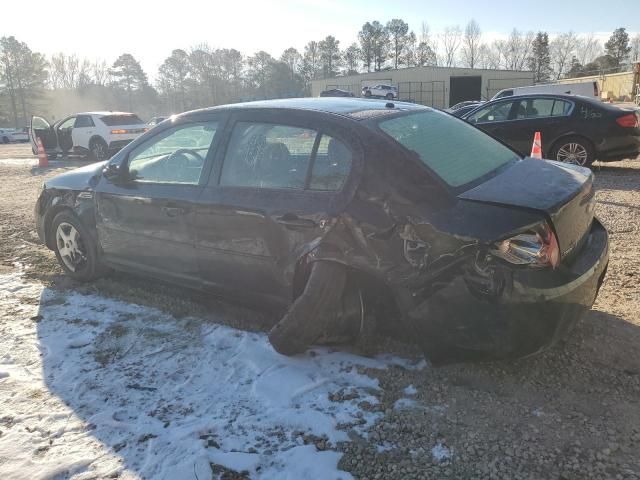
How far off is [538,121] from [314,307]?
7913mm

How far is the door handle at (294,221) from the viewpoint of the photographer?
9.83 ft

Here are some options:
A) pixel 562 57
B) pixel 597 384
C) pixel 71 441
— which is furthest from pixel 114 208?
pixel 562 57

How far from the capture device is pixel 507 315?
2.50m

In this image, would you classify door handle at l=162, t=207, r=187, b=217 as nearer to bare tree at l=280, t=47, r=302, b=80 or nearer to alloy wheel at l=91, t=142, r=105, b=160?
alloy wheel at l=91, t=142, r=105, b=160

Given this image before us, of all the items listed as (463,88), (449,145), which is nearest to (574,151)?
(449,145)

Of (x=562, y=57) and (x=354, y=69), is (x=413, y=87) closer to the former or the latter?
(x=354, y=69)

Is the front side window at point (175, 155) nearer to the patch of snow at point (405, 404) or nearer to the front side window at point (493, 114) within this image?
the patch of snow at point (405, 404)

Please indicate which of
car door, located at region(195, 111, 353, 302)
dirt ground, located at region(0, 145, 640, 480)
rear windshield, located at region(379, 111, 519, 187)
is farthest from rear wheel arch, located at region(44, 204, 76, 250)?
rear windshield, located at region(379, 111, 519, 187)

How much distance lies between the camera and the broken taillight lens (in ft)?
8.12

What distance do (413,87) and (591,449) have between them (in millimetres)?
57349

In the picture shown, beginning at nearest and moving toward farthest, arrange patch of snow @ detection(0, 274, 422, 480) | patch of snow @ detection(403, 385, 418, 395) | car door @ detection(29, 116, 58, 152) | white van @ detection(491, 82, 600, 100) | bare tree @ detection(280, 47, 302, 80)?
patch of snow @ detection(0, 274, 422, 480) → patch of snow @ detection(403, 385, 418, 395) → car door @ detection(29, 116, 58, 152) → white van @ detection(491, 82, 600, 100) → bare tree @ detection(280, 47, 302, 80)

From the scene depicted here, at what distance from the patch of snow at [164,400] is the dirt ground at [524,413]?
0.47ft

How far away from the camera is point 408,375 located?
2955mm

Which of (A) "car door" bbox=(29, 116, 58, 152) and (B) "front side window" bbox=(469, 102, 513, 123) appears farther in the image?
(A) "car door" bbox=(29, 116, 58, 152)
